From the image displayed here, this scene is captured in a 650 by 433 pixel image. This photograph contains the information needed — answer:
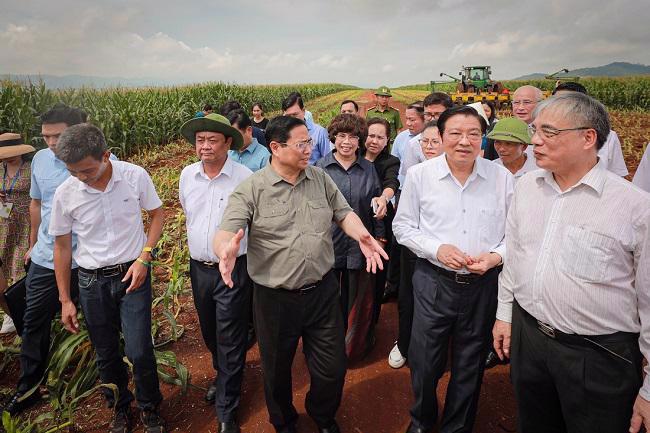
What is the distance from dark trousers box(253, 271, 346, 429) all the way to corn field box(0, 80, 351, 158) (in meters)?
7.05

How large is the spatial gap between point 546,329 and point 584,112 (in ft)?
3.23

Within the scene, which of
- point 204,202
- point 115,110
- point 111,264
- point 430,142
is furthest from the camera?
point 115,110

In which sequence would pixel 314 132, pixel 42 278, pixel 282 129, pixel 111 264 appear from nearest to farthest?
pixel 282 129 < pixel 111 264 < pixel 42 278 < pixel 314 132

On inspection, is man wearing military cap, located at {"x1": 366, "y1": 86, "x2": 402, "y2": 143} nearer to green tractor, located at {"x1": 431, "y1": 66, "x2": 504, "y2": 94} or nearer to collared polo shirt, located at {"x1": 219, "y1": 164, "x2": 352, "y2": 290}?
collared polo shirt, located at {"x1": 219, "y1": 164, "x2": 352, "y2": 290}

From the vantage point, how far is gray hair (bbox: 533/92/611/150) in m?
1.57

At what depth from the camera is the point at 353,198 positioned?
10.0 feet

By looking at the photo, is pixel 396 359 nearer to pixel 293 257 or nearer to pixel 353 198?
pixel 353 198

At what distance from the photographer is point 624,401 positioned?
1.58 meters

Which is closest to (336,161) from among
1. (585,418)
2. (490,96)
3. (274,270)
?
(274,270)

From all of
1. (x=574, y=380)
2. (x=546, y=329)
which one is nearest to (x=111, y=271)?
(x=546, y=329)

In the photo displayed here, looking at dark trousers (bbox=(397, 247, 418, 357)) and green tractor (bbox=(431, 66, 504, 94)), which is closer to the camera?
dark trousers (bbox=(397, 247, 418, 357))

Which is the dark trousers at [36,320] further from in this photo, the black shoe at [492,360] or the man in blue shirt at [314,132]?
the black shoe at [492,360]

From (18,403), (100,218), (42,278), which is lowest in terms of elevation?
(18,403)

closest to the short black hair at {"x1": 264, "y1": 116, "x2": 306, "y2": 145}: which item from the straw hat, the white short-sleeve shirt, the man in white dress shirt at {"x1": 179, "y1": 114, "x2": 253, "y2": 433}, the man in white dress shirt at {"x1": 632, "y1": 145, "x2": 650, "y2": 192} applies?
the man in white dress shirt at {"x1": 179, "y1": 114, "x2": 253, "y2": 433}
